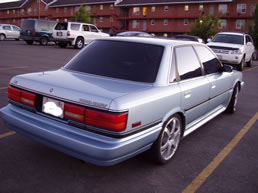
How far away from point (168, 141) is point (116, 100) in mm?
1231

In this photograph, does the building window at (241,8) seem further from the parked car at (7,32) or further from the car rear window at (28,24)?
the car rear window at (28,24)

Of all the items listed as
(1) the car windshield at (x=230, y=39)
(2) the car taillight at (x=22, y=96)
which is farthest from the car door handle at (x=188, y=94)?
(1) the car windshield at (x=230, y=39)


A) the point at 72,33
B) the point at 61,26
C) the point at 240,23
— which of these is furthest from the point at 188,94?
the point at 240,23

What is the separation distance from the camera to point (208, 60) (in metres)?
4.88

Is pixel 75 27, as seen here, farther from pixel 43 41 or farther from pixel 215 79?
pixel 215 79

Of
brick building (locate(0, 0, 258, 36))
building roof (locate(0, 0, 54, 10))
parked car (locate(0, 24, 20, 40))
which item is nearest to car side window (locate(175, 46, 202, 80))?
parked car (locate(0, 24, 20, 40))

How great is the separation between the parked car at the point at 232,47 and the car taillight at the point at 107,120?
12117 mm

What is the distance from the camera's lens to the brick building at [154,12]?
159 ft

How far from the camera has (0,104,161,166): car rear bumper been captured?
2.81 m

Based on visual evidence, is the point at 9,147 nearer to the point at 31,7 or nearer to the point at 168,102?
the point at 168,102

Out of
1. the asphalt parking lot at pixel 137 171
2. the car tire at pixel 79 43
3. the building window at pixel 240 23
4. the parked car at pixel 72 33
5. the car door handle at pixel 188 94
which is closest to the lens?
the asphalt parking lot at pixel 137 171

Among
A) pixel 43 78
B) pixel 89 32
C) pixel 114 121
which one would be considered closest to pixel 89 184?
pixel 114 121

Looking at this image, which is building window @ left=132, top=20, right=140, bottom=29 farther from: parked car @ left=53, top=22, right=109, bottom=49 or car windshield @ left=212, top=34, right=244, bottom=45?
car windshield @ left=212, top=34, right=244, bottom=45

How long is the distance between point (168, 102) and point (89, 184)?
129 cm
